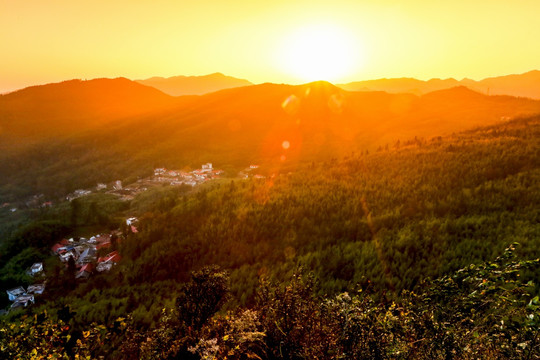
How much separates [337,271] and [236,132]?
139 m

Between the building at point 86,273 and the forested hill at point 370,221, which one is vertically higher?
the forested hill at point 370,221

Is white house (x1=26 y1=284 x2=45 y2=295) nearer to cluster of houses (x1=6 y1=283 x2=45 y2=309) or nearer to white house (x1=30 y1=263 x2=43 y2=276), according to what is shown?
cluster of houses (x1=6 y1=283 x2=45 y2=309)

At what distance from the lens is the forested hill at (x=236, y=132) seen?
107 m

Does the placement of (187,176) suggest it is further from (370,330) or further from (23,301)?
(370,330)

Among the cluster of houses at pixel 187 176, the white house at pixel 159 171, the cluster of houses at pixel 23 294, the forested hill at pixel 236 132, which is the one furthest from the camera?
the white house at pixel 159 171

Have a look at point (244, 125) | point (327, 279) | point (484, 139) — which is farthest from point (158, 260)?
point (244, 125)

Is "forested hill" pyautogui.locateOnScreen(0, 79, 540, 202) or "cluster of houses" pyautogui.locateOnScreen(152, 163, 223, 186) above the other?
"forested hill" pyautogui.locateOnScreen(0, 79, 540, 202)

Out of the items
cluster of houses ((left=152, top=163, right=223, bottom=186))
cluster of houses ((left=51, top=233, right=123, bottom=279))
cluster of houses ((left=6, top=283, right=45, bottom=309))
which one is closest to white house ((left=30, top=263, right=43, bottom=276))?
cluster of houses ((left=51, top=233, right=123, bottom=279))

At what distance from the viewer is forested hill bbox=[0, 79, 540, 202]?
107m

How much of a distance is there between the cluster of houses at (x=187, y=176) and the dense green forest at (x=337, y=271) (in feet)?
178

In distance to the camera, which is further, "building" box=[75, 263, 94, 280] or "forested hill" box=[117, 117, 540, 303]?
"building" box=[75, 263, 94, 280]

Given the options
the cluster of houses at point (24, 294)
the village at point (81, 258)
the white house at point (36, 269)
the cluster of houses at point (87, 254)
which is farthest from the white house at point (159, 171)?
the cluster of houses at point (24, 294)

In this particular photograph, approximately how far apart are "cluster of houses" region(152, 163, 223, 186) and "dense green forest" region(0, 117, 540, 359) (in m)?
54.3

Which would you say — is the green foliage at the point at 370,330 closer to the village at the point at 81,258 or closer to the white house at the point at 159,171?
the village at the point at 81,258
